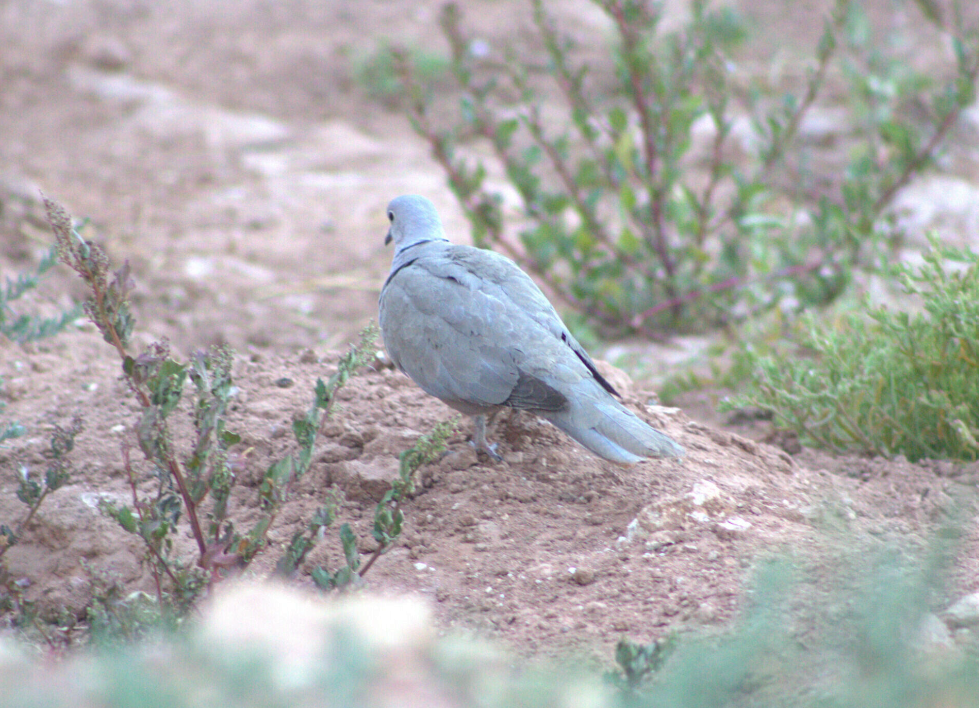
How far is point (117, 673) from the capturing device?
1.34 m

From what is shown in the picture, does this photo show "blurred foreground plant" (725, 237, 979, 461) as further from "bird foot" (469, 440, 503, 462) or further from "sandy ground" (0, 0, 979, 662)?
"bird foot" (469, 440, 503, 462)

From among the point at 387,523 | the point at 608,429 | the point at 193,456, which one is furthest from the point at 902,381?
the point at 193,456

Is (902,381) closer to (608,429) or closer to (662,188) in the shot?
(608,429)

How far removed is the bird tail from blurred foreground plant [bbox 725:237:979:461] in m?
0.65

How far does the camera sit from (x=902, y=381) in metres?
3.14

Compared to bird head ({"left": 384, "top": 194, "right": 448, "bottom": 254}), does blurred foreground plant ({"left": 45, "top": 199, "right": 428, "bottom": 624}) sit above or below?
above

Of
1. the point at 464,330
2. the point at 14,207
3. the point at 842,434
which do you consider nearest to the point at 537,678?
the point at 464,330

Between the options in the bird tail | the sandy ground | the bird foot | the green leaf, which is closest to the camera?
the green leaf

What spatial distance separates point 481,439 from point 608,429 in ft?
1.76

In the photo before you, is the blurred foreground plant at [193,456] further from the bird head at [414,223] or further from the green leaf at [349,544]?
the bird head at [414,223]

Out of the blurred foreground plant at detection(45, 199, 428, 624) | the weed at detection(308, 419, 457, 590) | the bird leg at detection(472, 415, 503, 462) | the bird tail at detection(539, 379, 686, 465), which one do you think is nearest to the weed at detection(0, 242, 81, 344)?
the blurred foreground plant at detection(45, 199, 428, 624)

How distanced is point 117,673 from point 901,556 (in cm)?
194

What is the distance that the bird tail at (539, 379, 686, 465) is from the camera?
2.67 m

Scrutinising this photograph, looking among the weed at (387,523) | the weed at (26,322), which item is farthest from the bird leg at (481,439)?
the weed at (26,322)
